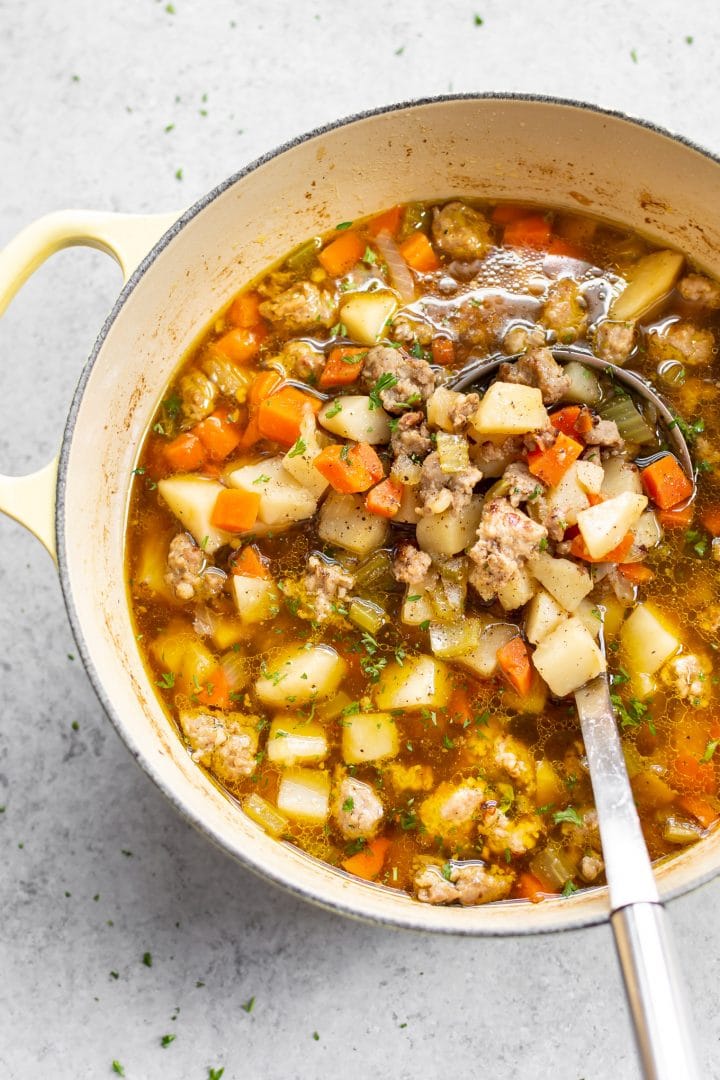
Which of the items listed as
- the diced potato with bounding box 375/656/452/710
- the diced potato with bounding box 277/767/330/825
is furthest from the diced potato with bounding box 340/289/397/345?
the diced potato with bounding box 277/767/330/825

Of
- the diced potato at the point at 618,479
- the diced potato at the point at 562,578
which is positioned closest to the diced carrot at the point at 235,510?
the diced potato at the point at 562,578

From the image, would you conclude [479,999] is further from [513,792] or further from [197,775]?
[197,775]

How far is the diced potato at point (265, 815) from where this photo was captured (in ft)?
11.5

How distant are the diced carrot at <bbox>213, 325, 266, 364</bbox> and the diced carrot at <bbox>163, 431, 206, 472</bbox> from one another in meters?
0.33

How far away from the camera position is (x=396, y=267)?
3721 mm

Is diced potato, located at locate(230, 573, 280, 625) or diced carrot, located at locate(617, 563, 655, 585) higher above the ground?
diced carrot, located at locate(617, 563, 655, 585)

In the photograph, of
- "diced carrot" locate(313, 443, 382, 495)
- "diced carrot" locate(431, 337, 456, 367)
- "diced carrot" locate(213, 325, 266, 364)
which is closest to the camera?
"diced carrot" locate(313, 443, 382, 495)

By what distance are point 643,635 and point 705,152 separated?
1573 mm

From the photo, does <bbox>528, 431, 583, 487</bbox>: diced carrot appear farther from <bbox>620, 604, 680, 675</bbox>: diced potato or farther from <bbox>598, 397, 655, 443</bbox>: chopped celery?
<bbox>620, 604, 680, 675</bbox>: diced potato

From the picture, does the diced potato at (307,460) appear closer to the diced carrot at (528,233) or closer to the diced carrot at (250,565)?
the diced carrot at (250,565)

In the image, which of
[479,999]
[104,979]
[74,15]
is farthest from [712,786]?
[74,15]

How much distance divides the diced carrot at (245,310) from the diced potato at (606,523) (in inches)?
54.9

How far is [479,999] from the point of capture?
12.1 ft

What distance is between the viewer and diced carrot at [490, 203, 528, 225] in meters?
3.79
